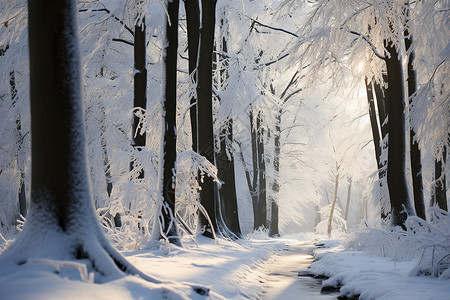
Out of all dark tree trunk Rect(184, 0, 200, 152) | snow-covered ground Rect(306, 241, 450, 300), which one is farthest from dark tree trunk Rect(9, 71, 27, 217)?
snow-covered ground Rect(306, 241, 450, 300)

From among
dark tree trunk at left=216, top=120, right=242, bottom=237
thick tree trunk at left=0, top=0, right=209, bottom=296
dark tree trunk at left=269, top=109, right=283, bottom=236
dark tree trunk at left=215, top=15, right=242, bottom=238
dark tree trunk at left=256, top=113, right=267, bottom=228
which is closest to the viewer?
thick tree trunk at left=0, top=0, right=209, bottom=296

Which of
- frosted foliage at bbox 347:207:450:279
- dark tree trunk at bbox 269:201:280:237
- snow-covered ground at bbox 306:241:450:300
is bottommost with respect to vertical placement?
dark tree trunk at bbox 269:201:280:237

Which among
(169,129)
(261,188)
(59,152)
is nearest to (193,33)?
(169,129)

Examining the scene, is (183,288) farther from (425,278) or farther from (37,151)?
(425,278)

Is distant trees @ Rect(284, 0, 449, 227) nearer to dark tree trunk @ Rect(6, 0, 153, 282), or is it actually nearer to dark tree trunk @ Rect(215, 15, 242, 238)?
dark tree trunk @ Rect(215, 15, 242, 238)

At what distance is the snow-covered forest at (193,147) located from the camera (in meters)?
3.65

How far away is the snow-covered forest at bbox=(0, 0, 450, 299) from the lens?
12.0 ft

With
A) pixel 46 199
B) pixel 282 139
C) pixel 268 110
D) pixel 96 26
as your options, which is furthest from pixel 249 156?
pixel 46 199

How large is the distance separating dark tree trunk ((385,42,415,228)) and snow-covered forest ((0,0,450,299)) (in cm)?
3

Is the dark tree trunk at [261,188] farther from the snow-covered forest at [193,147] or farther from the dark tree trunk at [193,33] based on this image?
the dark tree trunk at [193,33]

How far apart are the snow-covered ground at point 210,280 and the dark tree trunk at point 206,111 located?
1.35 meters

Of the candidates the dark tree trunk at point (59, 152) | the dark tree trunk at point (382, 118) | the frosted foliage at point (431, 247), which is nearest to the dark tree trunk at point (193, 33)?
the dark tree trunk at point (382, 118)

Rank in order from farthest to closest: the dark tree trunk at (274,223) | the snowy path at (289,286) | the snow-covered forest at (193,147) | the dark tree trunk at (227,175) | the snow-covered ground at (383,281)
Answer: the dark tree trunk at (274,223) → the dark tree trunk at (227,175) → the snowy path at (289,286) → the snow-covered ground at (383,281) → the snow-covered forest at (193,147)

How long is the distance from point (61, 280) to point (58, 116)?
55.6 inches
